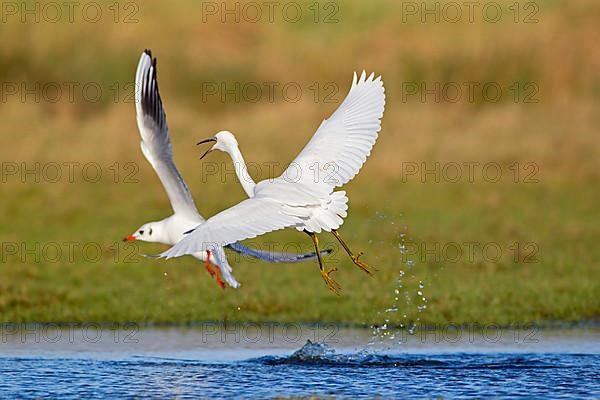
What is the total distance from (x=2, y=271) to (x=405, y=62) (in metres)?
13.8

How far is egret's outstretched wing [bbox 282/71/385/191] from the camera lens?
11.2 meters

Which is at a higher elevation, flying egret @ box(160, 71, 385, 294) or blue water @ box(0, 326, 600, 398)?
flying egret @ box(160, 71, 385, 294)

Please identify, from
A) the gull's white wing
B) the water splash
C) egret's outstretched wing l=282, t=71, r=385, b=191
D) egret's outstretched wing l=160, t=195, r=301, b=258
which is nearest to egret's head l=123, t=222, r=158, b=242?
the gull's white wing

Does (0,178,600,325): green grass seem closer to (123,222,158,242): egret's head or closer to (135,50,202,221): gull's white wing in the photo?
(123,222,158,242): egret's head

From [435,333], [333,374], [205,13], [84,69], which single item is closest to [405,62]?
[205,13]

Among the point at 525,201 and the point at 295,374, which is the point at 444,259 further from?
the point at 295,374

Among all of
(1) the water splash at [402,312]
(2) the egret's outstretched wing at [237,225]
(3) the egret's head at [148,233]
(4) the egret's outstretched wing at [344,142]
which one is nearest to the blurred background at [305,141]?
(1) the water splash at [402,312]

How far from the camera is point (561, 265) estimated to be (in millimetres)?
16344

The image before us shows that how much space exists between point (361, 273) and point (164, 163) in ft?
15.9

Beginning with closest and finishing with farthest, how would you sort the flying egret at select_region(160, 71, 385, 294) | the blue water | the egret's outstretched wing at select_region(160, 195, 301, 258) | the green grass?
the egret's outstretched wing at select_region(160, 195, 301, 258) < the flying egret at select_region(160, 71, 385, 294) < the blue water < the green grass

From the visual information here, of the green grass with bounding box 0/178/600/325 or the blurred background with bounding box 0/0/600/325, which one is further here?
the blurred background with bounding box 0/0/600/325

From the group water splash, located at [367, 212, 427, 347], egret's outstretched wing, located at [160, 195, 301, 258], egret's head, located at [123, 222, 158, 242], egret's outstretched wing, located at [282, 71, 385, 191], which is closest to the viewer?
egret's outstretched wing, located at [160, 195, 301, 258]

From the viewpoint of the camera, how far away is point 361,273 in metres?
16.0

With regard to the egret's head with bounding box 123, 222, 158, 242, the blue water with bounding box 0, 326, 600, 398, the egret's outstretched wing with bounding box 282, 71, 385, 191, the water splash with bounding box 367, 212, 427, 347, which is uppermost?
the egret's outstretched wing with bounding box 282, 71, 385, 191
